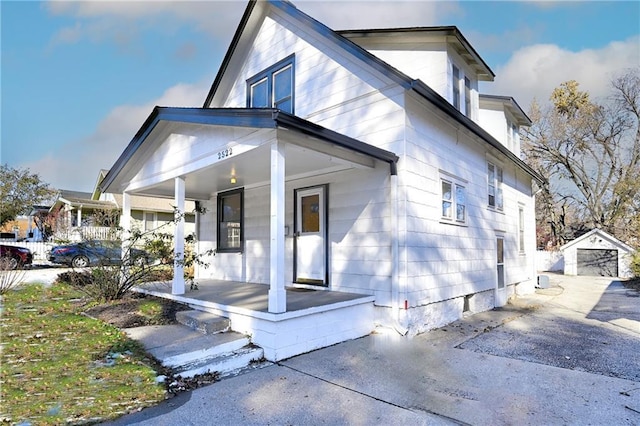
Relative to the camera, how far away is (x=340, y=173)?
706 cm

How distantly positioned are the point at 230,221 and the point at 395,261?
16.5 ft

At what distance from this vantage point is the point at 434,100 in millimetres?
6527

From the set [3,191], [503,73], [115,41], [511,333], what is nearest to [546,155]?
[503,73]

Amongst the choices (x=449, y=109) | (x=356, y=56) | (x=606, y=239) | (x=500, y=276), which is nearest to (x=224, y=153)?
(x=356, y=56)

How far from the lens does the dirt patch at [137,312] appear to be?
5.80 metres

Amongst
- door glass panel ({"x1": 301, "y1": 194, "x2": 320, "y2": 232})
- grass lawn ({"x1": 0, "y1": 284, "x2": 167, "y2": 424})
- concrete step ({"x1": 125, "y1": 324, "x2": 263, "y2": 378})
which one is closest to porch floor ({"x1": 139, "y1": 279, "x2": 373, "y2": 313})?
concrete step ({"x1": 125, "y1": 324, "x2": 263, "y2": 378})

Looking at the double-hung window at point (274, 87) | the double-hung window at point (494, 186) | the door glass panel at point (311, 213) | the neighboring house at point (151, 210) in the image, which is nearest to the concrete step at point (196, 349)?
the door glass panel at point (311, 213)

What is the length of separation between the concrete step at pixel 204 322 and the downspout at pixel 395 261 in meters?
2.70

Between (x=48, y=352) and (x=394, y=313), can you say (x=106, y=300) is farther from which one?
(x=394, y=313)

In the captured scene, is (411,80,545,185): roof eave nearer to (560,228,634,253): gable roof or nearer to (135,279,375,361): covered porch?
(135,279,375,361): covered porch

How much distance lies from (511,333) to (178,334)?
18.2ft

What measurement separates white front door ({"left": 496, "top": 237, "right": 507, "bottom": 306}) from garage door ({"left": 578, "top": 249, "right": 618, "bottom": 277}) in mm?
11448

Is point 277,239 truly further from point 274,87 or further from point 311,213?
point 274,87

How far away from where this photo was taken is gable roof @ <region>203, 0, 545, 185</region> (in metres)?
6.26
